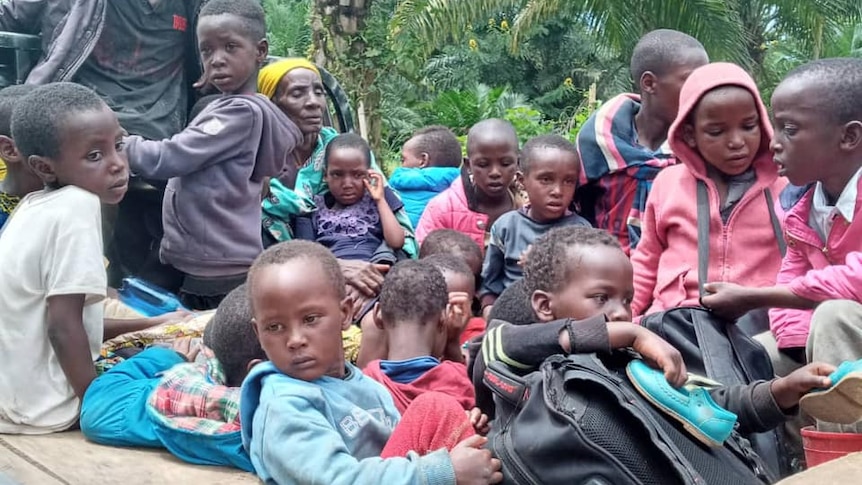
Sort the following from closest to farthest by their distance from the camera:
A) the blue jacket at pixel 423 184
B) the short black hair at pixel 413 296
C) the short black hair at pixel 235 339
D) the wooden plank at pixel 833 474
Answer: the wooden plank at pixel 833 474 < the short black hair at pixel 235 339 < the short black hair at pixel 413 296 < the blue jacket at pixel 423 184

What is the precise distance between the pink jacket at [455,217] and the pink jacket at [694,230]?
4.11ft

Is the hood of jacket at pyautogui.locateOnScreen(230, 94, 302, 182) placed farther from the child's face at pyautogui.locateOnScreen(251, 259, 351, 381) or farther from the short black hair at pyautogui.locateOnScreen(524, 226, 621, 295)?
the short black hair at pyautogui.locateOnScreen(524, 226, 621, 295)

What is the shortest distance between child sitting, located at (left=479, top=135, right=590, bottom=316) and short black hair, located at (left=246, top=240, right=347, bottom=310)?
4.75ft

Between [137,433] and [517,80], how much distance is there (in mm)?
18753

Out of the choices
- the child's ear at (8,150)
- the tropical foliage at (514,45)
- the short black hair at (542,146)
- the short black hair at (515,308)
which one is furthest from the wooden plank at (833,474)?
the tropical foliage at (514,45)

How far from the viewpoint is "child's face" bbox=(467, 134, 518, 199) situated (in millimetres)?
4332

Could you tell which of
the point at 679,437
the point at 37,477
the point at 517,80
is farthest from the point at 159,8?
the point at 517,80

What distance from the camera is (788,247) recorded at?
9.61 ft

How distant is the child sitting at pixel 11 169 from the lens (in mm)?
3420

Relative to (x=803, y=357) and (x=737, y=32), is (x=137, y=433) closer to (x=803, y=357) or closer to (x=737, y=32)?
(x=803, y=357)

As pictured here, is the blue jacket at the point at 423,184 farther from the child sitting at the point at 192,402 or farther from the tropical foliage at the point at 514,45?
the tropical foliage at the point at 514,45

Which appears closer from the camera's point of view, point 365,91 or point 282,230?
point 282,230

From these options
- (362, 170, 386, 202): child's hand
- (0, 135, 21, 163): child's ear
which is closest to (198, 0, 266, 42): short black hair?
(362, 170, 386, 202): child's hand

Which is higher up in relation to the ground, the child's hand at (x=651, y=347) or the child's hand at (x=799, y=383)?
the child's hand at (x=651, y=347)
